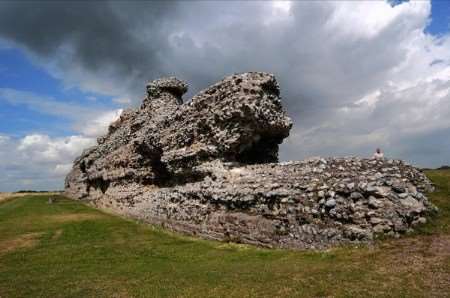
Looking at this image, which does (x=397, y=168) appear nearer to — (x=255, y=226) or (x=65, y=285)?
(x=255, y=226)

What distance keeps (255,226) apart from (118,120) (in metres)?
26.1

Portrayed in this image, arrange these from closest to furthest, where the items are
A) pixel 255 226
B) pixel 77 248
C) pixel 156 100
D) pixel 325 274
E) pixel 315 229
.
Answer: pixel 325 274
pixel 315 229
pixel 255 226
pixel 77 248
pixel 156 100

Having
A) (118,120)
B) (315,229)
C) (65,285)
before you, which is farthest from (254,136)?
(118,120)

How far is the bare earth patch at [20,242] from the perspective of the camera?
1759cm

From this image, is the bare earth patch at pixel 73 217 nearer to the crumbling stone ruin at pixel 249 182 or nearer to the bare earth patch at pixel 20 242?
the crumbling stone ruin at pixel 249 182

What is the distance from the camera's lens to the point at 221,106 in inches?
725

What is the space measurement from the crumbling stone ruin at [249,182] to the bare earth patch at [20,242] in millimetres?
5670

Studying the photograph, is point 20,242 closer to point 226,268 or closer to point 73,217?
point 73,217

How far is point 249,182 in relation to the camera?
16359 millimetres

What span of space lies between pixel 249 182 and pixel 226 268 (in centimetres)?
462

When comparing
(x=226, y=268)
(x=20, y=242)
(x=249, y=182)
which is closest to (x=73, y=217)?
(x=20, y=242)

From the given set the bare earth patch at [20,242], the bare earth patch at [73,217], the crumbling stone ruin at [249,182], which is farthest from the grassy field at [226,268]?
the bare earth patch at [73,217]

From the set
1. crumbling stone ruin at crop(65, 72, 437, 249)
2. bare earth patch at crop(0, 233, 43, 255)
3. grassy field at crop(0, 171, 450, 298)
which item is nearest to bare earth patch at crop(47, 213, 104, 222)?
crumbling stone ruin at crop(65, 72, 437, 249)

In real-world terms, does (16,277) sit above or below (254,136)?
below
